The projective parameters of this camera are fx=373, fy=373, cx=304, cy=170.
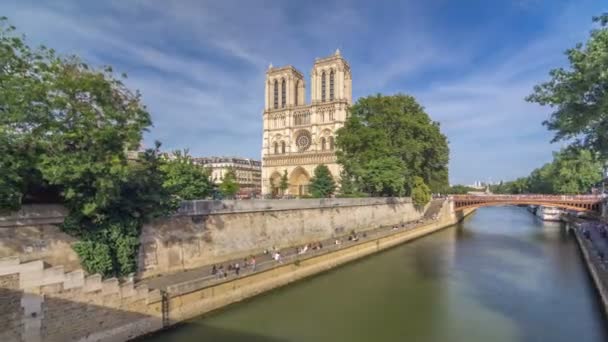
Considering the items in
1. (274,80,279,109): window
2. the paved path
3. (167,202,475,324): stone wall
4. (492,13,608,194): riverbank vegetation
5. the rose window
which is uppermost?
(274,80,279,109): window

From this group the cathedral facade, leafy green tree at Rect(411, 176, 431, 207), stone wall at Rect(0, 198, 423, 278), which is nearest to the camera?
stone wall at Rect(0, 198, 423, 278)

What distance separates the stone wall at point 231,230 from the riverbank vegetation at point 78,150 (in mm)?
1844

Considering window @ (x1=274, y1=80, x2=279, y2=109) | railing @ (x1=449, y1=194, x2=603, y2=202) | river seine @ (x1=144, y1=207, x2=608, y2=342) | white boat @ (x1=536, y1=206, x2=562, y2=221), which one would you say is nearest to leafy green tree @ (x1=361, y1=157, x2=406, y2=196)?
river seine @ (x1=144, y1=207, x2=608, y2=342)

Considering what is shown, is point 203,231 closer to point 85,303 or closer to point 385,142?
point 85,303

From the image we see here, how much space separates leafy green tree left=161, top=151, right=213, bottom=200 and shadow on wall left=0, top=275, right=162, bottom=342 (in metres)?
12.2

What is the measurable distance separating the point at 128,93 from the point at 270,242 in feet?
41.8

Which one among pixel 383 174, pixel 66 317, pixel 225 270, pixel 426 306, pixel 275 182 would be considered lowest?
pixel 426 306

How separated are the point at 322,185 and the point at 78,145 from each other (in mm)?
38815

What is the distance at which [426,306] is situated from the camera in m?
16.6

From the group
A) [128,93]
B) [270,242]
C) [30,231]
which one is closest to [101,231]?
[30,231]

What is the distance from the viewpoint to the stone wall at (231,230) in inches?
660

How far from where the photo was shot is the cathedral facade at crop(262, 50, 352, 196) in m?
63.8

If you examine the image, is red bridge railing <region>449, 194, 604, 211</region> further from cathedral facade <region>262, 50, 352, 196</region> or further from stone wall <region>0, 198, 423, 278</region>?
stone wall <region>0, 198, 423, 278</region>

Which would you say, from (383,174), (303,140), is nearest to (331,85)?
(303,140)
